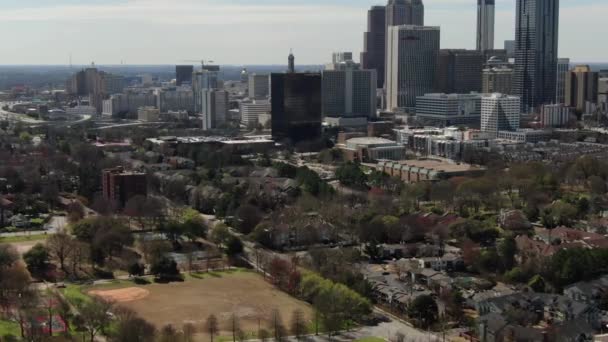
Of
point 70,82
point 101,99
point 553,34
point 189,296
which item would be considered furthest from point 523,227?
point 70,82

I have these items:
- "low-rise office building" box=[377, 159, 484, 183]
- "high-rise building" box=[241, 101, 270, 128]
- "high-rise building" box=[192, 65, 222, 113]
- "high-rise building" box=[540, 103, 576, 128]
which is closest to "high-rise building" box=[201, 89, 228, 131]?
"high-rise building" box=[241, 101, 270, 128]

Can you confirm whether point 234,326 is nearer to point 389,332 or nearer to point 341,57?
point 389,332

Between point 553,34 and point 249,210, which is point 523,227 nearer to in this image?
point 249,210

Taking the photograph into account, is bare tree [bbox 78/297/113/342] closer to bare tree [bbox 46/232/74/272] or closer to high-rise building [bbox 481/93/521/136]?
bare tree [bbox 46/232/74/272]

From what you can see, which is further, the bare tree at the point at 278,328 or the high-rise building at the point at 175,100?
the high-rise building at the point at 175,100

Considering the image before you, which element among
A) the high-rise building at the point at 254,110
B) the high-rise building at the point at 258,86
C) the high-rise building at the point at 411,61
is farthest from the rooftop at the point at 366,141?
the high-rise building at the point at 258,86

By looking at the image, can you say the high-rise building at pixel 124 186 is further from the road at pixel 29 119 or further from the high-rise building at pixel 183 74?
the high-rise building at pixel 183 74
